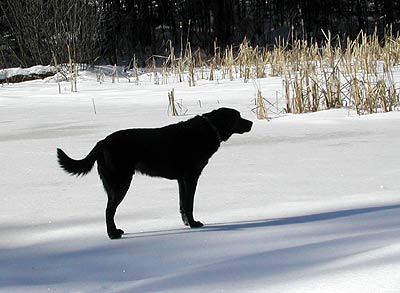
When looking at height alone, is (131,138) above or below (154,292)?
above

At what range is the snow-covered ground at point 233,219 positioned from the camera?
A: 2.65 m

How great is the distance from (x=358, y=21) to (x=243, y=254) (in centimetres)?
2758

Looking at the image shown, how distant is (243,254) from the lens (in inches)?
118

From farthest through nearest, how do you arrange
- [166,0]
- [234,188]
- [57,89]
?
[166,0] → [57,89] → [234,188]

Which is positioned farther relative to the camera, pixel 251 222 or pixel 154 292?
pixel 251 222

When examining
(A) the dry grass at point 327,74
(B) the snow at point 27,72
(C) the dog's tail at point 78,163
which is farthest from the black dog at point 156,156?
(B) the snow at point 27,72

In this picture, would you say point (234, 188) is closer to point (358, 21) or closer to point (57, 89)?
point (57, 89)

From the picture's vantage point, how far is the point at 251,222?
3.63 metres

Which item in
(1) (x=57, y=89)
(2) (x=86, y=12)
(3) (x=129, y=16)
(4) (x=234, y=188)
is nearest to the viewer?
(4) (x=234, y=188)

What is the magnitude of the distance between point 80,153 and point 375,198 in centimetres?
284

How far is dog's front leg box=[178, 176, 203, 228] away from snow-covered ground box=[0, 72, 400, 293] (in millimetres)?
82

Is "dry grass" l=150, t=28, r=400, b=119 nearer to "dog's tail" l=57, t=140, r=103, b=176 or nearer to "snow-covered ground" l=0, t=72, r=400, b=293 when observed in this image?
"snow-covered ground" l=0, t=72, r=400, b=293

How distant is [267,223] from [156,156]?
613 millimetres

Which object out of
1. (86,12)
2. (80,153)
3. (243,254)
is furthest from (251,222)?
(86,12)
